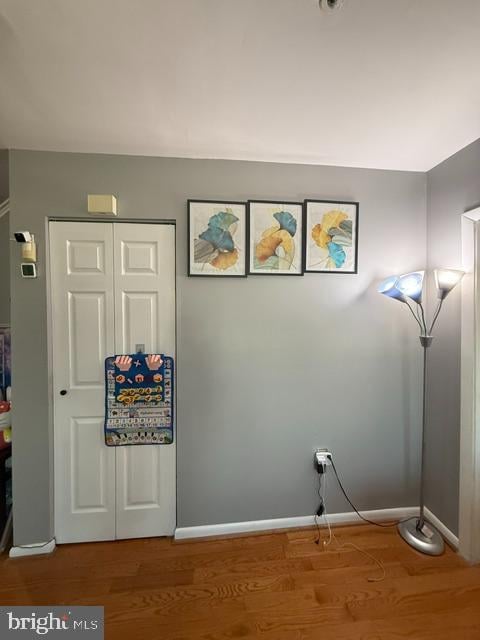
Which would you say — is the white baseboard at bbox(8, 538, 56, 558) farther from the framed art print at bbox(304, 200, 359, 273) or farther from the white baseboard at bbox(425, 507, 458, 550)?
the white baseboard at bbox(425, 507, 458, 550)

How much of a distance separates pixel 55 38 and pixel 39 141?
2.45ft

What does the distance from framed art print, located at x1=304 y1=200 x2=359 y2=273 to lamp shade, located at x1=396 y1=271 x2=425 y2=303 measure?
0.32m

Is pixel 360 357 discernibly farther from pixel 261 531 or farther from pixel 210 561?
pixel 210 561

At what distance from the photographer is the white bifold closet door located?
63.8 inches

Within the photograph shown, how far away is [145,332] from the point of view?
167cm

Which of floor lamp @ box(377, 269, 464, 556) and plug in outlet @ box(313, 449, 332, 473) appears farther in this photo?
plug in outlet @ box(313, 449, 332, 473)

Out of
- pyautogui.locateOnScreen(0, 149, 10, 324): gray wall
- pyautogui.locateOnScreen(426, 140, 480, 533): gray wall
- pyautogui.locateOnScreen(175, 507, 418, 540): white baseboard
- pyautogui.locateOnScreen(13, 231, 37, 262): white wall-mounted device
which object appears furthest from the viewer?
pyautogui.locateOnScreen(0, 149, 10, 324): gray wall

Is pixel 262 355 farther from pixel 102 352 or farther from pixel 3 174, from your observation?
pixel 3 174

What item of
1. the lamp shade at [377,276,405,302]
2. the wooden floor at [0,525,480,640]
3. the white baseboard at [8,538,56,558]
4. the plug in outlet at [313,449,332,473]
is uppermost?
the lamp shade at [377,276,405,302]

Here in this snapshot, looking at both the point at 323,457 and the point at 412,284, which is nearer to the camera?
the point at 412,284

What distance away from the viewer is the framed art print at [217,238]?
165cm

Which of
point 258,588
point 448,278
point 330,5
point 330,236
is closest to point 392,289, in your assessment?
point 448,278

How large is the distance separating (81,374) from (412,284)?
2180mm
